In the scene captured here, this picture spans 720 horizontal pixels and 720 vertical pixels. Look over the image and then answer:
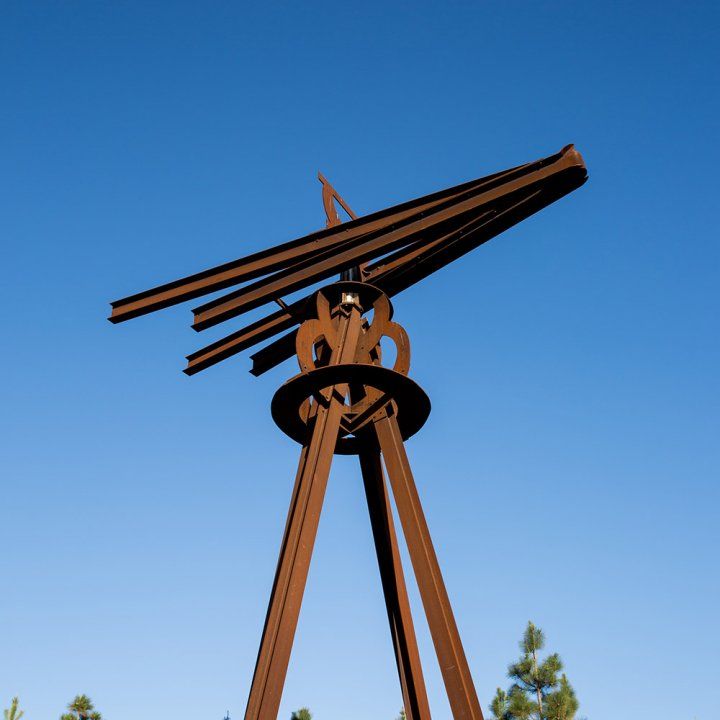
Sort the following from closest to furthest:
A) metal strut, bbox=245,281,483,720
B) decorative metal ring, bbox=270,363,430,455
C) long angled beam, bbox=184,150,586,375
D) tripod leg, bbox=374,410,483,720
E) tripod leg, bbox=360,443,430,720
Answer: tripod leg, bbox=374,410,483,720, metal strut, bbox=245,281,483,720, tripod leg, bbox=360,443,430,720, decorative metal ring, bbox=270,363,430,455, long angled beam, bbox=184,150,586,375

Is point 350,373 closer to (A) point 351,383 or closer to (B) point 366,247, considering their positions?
(A) point 351,383

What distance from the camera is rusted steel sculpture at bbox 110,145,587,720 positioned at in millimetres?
6594

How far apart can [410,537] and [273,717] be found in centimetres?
165

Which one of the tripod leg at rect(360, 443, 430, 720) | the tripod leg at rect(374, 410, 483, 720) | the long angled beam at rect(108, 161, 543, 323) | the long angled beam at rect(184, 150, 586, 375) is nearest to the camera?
the tripod leg at rect(374, 410, 483, 720)

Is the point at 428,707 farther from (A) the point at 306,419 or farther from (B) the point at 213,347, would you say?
(B) the point at 213,347

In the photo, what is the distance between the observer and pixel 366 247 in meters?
7.52

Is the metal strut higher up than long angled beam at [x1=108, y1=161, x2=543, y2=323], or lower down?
lower down

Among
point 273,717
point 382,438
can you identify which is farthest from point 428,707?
point 382,438

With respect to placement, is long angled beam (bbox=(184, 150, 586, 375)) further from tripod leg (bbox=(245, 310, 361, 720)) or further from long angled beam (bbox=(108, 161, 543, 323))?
tripod leg (bbox=(245, 310, 361, 720))

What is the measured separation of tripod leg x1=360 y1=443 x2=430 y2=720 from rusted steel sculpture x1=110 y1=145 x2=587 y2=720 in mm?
11

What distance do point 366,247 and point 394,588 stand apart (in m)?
3.06

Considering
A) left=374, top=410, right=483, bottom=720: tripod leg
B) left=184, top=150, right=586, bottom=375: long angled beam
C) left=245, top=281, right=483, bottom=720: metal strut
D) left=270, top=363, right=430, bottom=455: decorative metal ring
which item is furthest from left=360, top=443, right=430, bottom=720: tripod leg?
left=184, top=150, right=586, bottom=375: long angled beam

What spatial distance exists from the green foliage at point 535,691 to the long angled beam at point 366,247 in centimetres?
2109

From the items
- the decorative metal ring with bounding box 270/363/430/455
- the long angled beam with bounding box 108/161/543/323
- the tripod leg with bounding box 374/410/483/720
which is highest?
the long angled beam with bounding box 108/161/543/323
